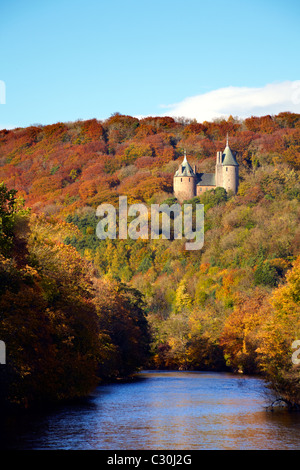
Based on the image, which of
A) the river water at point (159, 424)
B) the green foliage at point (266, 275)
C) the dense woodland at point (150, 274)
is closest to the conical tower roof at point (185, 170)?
the dense woodland at point (150, 274)

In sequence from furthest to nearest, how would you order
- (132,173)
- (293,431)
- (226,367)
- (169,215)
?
(132,173) → (169,215) → (226,367) → (293,431)

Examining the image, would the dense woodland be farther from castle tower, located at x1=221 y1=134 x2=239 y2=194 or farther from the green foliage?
castle tower, located at x1=221 y1=134 x2=239 y2=194

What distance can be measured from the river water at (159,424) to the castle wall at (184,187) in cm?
11446

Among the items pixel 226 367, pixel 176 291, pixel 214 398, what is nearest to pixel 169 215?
pixel 176 291

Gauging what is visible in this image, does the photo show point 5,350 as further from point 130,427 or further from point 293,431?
point 293,431

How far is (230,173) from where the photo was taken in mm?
160000

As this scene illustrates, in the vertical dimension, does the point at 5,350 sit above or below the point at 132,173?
below

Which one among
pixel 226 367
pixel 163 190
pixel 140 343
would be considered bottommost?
pixel 226 367

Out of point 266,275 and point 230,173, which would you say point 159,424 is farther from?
point 230,173

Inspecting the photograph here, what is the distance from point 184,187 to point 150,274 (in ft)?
134

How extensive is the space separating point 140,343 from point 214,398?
24.4 meters

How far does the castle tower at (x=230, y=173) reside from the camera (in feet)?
520

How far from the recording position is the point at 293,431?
32781 millimetres
